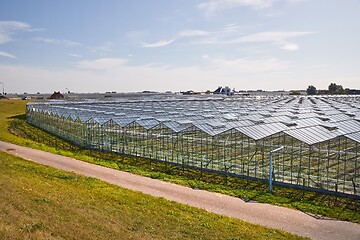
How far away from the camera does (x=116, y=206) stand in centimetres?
1461

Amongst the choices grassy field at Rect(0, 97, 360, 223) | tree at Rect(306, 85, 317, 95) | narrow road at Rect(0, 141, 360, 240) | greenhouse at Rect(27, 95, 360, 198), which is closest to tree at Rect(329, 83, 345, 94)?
tree at Rect(306, 85, 317, 95)

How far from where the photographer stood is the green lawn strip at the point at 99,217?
1071 centimetres

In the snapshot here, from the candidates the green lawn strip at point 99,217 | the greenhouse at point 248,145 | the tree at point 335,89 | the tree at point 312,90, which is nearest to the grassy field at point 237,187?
the greenhouse at point 248,145

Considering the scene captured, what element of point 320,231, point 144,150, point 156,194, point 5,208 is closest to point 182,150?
point 144,150

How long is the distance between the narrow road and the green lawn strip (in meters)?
1.14

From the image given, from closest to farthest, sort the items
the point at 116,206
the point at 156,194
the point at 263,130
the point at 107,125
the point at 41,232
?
the point at 41,232
the point at 116,206
the point at 156,194
the point at 263,130
the point at 107,125

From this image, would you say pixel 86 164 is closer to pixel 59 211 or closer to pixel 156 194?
pixel 156 194

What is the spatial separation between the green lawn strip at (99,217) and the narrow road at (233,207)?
114 cm

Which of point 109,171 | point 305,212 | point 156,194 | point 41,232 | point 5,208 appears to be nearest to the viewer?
point 41,232

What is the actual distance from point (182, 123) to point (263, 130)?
849cm

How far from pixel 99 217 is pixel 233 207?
6.90m

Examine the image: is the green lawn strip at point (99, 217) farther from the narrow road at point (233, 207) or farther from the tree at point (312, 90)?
the tree at point (312, 90)

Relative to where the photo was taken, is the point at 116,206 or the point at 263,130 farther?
the point at 263,130

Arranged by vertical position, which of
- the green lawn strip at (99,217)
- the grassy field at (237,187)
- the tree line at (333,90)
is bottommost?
the grassy field at (237,187)
